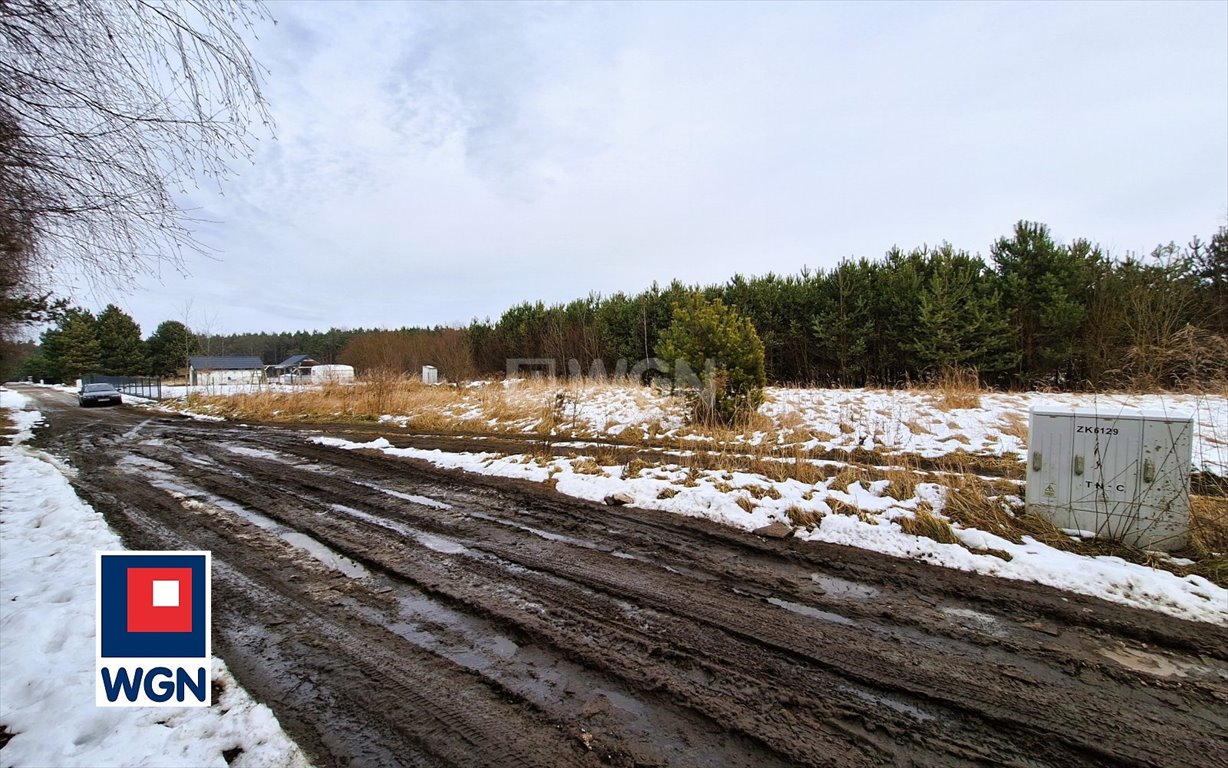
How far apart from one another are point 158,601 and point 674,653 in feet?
9.47

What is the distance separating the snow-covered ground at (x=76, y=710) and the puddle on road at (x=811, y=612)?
9.21 ft

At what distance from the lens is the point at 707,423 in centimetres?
1074

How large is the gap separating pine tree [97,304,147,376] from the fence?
12.3 ft

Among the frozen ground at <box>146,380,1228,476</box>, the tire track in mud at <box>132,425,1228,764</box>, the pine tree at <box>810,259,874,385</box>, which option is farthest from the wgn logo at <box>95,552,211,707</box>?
the pine tree at <box>810,259,874,385</box>

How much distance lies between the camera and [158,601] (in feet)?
8.96

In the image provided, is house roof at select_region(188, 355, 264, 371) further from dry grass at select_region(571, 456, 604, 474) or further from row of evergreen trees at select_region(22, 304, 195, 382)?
dry grass at select_region(571, 456, 604, 474)

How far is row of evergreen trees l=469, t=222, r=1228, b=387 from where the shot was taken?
15844mm

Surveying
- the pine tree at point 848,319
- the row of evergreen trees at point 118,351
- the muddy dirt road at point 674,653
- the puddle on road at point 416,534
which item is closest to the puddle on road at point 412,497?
the puddle on road at point 416,534

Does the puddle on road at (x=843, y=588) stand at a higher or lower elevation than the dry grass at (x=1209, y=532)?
lower

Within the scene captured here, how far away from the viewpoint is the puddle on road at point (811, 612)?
126 inches

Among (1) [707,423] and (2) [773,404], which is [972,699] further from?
(2) [773,404]

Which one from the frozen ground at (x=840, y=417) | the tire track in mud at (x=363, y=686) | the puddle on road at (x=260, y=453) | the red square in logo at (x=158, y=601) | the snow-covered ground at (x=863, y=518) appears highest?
the frozen ground at (x=840, y=417)

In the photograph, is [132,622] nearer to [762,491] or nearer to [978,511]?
[762,491]

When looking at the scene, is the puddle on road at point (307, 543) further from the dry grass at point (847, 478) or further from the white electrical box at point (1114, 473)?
the white electrical box at point (1114, 473)
